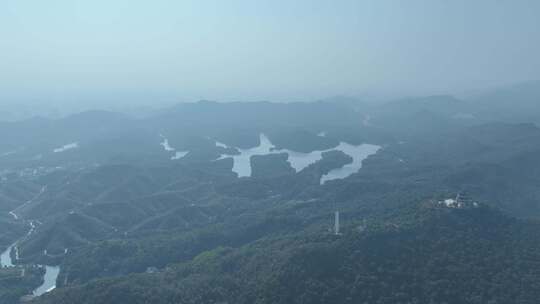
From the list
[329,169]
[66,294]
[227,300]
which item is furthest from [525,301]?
[329,169]

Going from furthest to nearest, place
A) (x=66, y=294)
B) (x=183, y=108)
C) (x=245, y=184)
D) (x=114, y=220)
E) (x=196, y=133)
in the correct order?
(x=183, y=108)
(x=196, y=133)
(x=245, y=184)
(x=114, y=220)
(x=66, y=294)

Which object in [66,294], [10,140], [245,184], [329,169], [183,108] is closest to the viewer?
[66,294]

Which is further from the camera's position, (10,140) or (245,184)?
(10,140)

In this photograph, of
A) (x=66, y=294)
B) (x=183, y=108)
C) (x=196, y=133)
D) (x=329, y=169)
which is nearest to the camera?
(x=66, y=294)

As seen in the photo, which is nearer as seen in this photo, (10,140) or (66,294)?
(66,294)

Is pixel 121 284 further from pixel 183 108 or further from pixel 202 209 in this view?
pixel 183 108

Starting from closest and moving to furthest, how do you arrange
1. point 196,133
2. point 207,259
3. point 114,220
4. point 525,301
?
point 525,301 < point 207,259 < point 114,220 < point 196,133

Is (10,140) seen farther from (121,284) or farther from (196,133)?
(121,284)

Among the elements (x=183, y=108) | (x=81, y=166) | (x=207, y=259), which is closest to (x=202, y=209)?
(x=207, y=259)

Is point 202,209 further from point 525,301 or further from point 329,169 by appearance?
point 525,301
